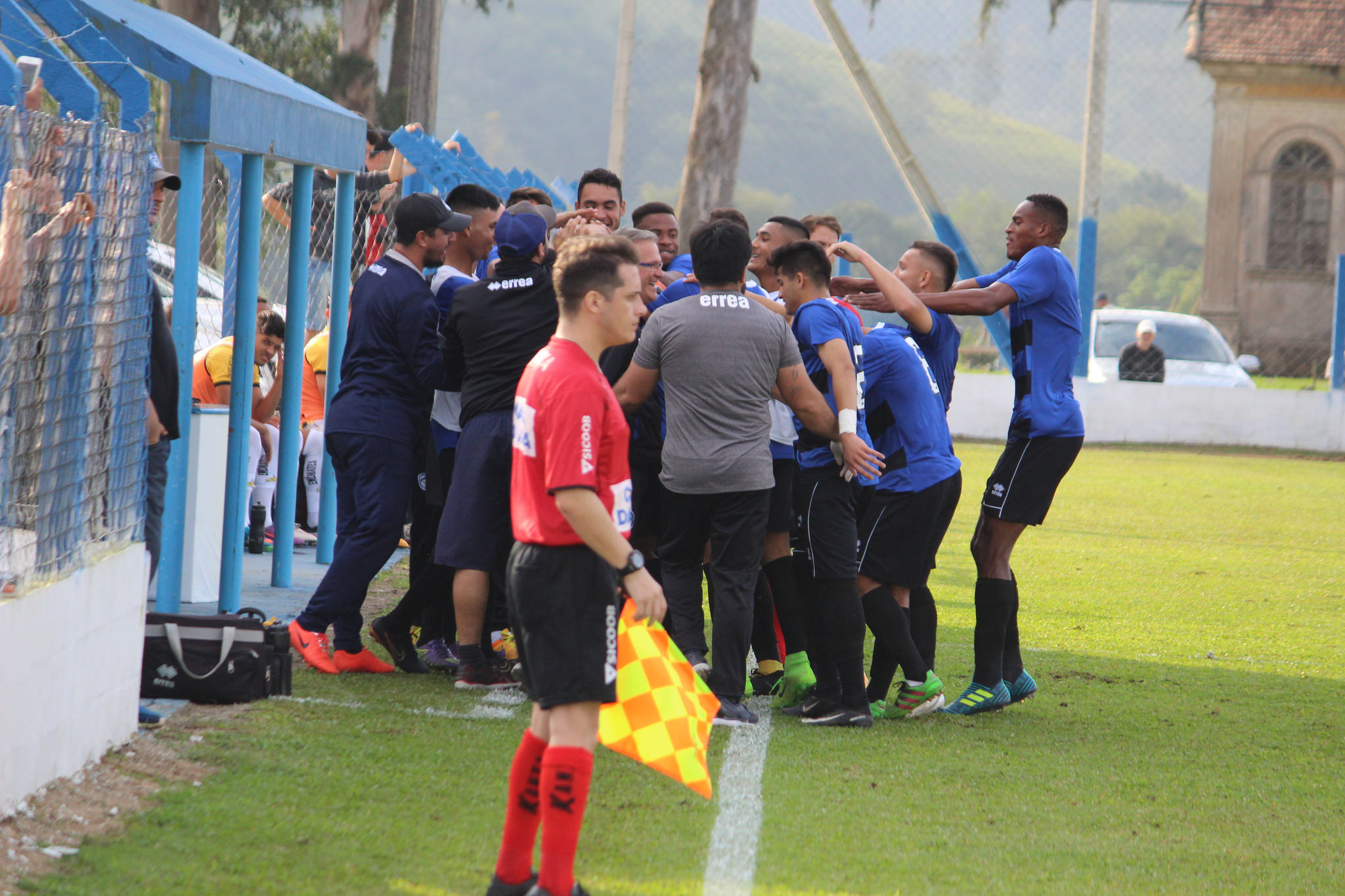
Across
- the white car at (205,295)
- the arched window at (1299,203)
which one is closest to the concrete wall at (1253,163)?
the arched window at (1299,203)

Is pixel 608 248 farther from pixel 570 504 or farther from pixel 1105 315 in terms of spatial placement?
pixel 1105 315

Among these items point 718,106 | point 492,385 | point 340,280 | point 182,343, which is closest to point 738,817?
point 492,385

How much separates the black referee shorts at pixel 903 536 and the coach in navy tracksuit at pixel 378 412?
198 cm

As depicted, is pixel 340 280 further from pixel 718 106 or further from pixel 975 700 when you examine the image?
pixel 718 106

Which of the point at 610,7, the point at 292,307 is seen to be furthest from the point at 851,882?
the point at 610,7

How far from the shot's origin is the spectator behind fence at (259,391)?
8.53 meters

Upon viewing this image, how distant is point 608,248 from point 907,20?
2265 cm

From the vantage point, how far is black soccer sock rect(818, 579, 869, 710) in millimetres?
5637

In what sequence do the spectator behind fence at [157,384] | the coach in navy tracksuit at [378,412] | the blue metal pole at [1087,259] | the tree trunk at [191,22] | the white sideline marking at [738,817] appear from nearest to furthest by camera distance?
the white sideline marking at [738,817], the spectator behind fence at [157,384], the coach in navy tracksuit at [378,412], the tree trunk at [191,22], the blue metal pole at [1087,259]

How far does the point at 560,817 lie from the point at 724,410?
2.31 metres

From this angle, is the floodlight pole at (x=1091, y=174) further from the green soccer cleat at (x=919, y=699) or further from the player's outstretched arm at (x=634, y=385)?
the player's outstretched arm at (x=634, y=385)

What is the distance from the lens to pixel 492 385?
576 cm

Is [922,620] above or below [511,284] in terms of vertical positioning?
below

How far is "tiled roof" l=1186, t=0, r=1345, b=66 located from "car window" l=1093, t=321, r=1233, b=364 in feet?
41.0
